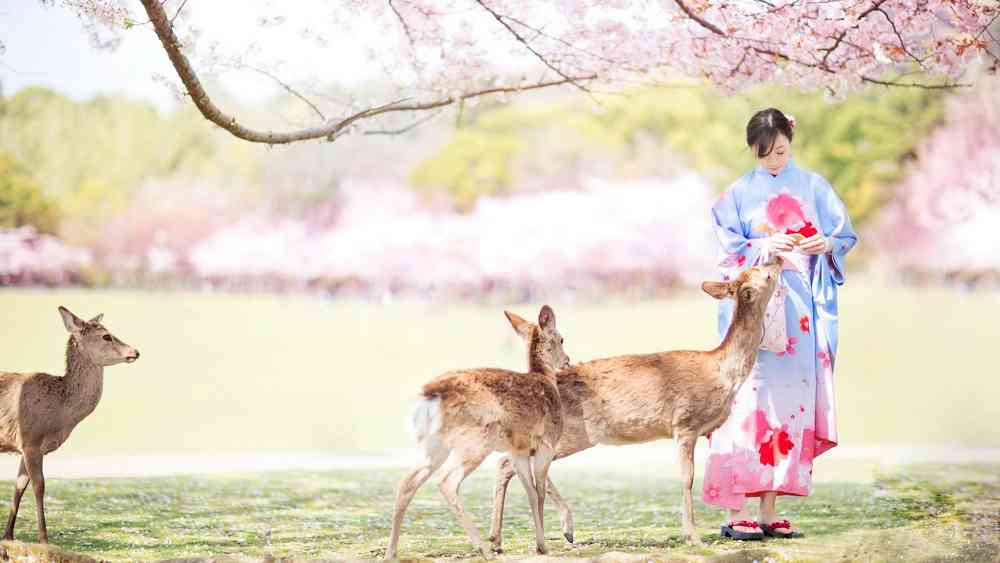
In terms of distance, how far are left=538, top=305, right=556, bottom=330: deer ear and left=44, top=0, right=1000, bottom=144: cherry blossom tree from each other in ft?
5.17

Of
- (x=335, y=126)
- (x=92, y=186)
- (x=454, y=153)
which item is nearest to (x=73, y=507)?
(x=335, y=126)

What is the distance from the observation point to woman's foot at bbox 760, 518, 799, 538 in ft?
16.1

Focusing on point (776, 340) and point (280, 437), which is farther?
point (280, 437)

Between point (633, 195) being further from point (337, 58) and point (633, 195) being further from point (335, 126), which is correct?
point (335, 126)

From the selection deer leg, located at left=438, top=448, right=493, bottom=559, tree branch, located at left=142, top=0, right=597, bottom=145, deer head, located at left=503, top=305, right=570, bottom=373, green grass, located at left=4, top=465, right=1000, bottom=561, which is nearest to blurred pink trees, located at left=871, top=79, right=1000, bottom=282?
green grass, located at left=4, top=465, right=1000, bottom=561

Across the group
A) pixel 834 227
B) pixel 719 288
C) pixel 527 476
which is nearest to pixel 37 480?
pixel 527 476

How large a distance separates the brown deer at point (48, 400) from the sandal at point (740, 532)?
248cm

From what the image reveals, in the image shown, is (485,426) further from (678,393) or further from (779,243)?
(779,243)

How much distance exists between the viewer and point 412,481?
4055mm

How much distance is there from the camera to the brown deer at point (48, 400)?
183 inches

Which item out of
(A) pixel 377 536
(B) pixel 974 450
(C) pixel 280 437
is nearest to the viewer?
(A) pixel 377 536

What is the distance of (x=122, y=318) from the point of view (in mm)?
13242

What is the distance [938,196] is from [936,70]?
9.51m

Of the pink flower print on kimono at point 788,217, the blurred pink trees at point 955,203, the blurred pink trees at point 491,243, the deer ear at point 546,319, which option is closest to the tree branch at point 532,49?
the pink flower print on kimono at point 788,217
